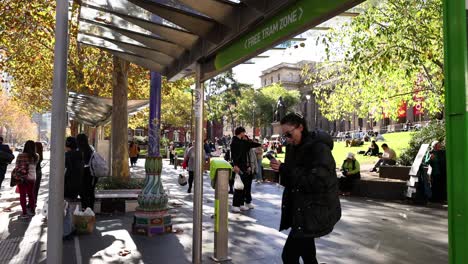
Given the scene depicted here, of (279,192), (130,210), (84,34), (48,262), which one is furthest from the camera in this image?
(279,192)

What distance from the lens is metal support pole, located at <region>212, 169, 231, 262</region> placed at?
566 centimetres

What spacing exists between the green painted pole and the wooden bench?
13.6 m

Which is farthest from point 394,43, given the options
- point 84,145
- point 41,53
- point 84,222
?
point 41,53

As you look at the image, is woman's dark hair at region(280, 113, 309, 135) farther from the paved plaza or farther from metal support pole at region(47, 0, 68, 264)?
the paved plaza

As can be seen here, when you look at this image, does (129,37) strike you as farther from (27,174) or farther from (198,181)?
(27,174)

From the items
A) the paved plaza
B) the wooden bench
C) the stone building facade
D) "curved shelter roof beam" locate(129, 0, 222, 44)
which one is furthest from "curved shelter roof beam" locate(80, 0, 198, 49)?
the stone building facade

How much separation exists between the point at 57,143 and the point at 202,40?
2450 mm

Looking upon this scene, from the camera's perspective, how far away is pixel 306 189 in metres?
3.43

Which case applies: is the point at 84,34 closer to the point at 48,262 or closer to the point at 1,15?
the point at 48,262

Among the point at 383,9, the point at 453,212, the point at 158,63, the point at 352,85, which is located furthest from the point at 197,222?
the point at 352,85

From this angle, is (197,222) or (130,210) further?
(130,210)

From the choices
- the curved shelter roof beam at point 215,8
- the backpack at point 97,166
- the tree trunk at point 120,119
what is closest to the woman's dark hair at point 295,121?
the curved shelter roof beam at point 215,8

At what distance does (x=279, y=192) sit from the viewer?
14234mm

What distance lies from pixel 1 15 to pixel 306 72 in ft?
39.5
